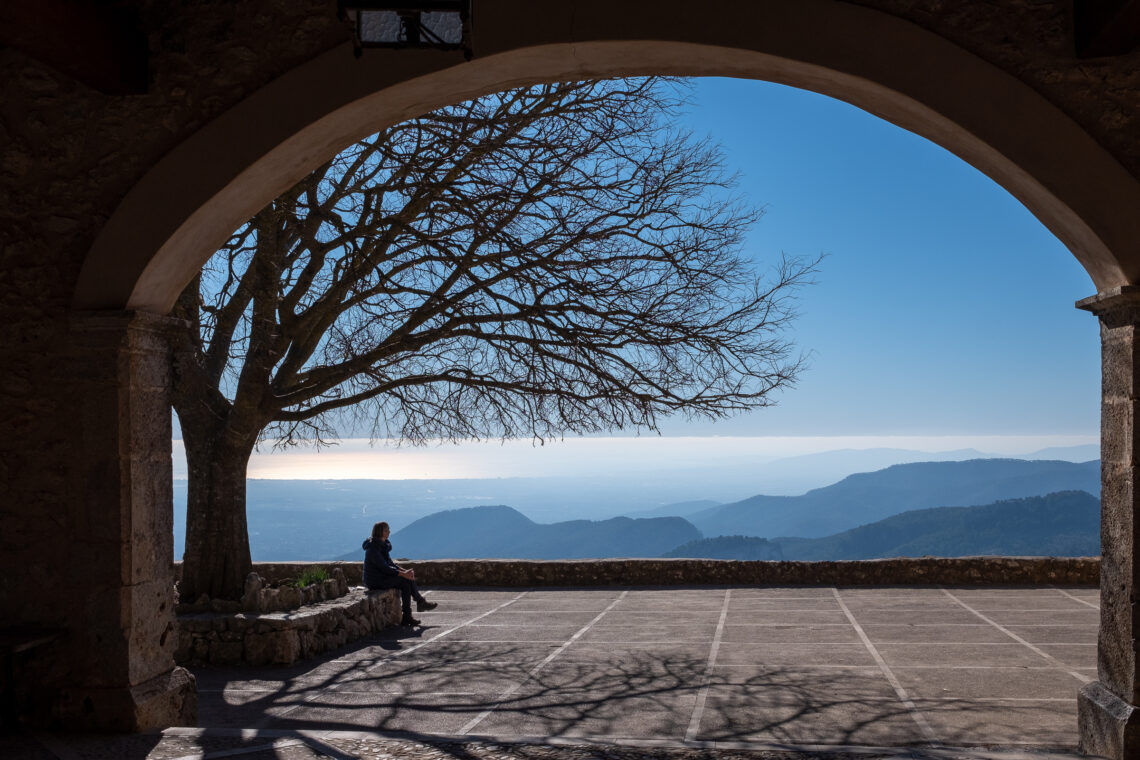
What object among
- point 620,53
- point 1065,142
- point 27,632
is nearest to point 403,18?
point 620,53

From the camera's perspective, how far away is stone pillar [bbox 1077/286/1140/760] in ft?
12.1

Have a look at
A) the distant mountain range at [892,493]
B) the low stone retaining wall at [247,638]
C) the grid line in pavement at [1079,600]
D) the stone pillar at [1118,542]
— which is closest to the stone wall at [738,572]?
the grid line in pavement at [1079,600]

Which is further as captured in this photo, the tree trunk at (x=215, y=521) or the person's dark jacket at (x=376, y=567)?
the person's dark jacket at (x=376, y=567)

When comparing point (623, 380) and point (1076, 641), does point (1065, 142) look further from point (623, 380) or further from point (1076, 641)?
point (1076, 641)

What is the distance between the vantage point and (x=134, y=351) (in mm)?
4309

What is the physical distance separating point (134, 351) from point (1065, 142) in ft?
14.1

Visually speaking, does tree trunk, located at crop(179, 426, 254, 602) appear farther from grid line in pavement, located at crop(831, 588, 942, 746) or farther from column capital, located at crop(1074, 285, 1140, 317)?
column capital, located at crop(1074, 285, 1140, 317)

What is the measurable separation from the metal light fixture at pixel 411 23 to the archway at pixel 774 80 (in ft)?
2.47

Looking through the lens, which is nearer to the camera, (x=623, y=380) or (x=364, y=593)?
(x=623, y=380)

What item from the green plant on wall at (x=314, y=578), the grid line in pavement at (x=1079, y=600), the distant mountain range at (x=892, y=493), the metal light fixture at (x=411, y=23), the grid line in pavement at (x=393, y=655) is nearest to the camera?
the metal light fixture at (x=411, y=23)

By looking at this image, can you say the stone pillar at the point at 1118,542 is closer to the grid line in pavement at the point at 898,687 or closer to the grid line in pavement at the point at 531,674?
the grid line in pavement at the point at 898,687

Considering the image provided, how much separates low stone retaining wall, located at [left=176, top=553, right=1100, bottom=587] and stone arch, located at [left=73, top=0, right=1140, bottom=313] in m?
7.64

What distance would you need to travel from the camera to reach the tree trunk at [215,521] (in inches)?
323

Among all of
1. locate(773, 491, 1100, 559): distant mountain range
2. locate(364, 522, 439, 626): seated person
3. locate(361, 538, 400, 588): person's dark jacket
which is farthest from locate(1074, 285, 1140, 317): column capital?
locate(773, 491, 1100, 559): distant mountain range
